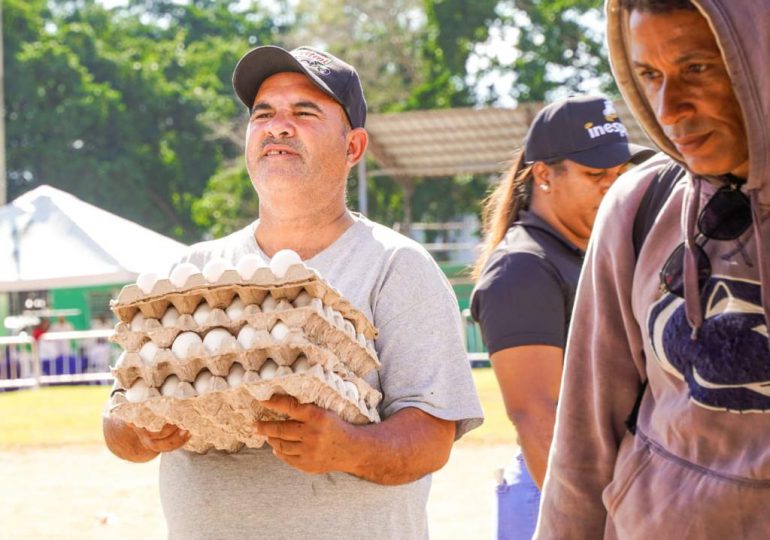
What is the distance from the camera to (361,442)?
9.53 ft

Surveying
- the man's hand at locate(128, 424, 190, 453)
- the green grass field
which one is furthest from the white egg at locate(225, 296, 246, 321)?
the green grass field

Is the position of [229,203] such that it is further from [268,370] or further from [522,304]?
[268,370]

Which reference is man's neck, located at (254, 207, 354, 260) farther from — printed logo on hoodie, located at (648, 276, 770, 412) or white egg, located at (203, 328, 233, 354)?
printed logo on hoodie, located at (648, 276, 770, 412)

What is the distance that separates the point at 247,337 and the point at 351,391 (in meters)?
0.33

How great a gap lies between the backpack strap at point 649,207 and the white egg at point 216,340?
85 cm

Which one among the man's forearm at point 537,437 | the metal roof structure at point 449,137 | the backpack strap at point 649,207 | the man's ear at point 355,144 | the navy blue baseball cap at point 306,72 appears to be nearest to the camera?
the backpack strap at point 649,207

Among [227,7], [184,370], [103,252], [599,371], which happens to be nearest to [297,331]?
[184,370]

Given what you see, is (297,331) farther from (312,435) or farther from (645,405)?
(645,405)

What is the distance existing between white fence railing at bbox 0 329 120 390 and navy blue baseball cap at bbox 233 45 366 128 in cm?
1888

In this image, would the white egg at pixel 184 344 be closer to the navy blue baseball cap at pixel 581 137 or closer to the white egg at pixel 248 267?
the white egg at pixel 248 267

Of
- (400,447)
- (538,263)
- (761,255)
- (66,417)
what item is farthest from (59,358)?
(761,255)

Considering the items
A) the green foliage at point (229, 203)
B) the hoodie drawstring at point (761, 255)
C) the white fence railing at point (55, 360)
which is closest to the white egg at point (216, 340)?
the hoodie drawstring at point (761, 255)

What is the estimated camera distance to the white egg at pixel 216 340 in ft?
8.69

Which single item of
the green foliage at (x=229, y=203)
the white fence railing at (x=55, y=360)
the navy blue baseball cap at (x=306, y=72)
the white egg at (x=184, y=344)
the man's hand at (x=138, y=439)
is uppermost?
the navy blue baseball cap at (x=306, y=72)
